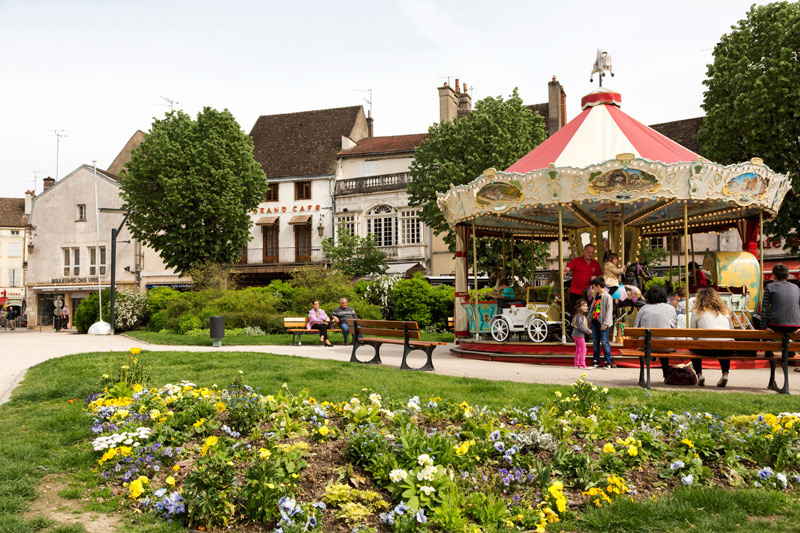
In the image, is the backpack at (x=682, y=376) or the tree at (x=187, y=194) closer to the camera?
the backpack at (x=682, y=376)

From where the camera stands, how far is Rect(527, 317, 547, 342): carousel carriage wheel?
50.2 ft

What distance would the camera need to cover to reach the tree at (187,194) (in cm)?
3228

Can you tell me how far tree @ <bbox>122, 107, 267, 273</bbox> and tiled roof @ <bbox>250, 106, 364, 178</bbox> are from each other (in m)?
11.6

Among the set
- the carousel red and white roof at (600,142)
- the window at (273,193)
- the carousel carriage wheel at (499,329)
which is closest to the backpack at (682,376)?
the carousel carriage wheel at (499,329)

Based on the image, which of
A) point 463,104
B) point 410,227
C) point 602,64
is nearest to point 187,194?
point 410,227

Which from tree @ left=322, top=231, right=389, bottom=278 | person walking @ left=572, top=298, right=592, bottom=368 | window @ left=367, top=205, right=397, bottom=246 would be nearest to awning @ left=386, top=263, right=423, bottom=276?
window @ left=367, top=205, right=397, bottom=246

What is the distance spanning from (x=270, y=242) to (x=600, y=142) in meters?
32.5

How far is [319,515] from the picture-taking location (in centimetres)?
464

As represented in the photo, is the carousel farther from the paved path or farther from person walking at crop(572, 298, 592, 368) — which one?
the paved path

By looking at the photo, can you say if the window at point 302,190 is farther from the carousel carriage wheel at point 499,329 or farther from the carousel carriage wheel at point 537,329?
the carousel carriage wheel at point 537,329

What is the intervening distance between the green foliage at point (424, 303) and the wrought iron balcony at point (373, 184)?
16.4 metres

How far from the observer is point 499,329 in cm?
1556

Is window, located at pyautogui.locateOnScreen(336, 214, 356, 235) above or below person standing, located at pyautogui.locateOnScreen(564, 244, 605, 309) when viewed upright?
above

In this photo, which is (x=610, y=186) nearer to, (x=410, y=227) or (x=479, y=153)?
(x=479, y=153)
